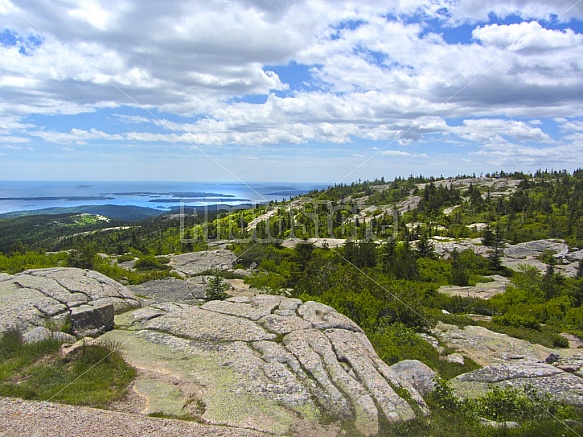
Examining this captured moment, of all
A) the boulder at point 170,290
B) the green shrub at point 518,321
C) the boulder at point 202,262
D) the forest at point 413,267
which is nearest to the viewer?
the forest at point 413,267

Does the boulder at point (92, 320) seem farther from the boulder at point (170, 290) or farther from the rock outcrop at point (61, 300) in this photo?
the boulder at point (170, 290)

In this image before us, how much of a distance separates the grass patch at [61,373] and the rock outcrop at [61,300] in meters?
1.63

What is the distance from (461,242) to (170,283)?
149 ft

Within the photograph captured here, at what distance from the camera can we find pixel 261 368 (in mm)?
10477

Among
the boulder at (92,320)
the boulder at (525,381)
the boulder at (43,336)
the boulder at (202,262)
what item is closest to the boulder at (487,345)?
the boulder at (525,381)

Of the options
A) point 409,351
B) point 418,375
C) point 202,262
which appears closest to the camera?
point 418,375

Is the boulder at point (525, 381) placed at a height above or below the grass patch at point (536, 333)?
above

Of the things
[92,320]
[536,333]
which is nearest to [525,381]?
[536,333]

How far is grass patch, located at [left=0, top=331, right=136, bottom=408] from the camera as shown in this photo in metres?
8.73

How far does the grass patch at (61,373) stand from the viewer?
28.7ft

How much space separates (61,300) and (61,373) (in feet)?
18.9

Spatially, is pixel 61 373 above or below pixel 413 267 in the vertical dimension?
above

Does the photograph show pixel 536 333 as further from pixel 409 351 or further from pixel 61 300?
pixel 61 300

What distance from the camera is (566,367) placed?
44.4 feet
